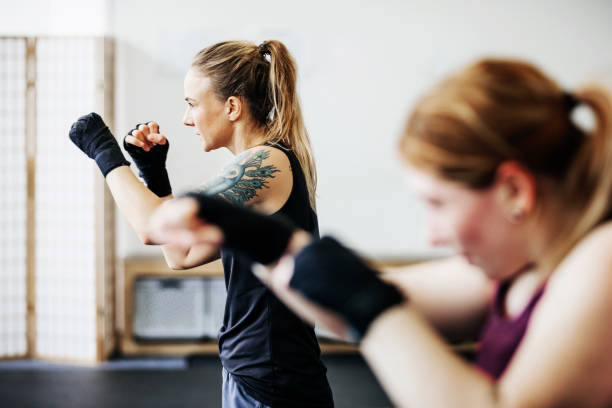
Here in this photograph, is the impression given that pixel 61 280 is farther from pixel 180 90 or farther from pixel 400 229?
pixel 400 229

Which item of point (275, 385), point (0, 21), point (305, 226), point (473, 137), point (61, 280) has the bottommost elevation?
point (61, 280)

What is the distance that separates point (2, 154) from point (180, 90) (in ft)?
4.04

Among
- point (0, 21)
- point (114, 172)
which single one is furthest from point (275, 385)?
point (0, 21)

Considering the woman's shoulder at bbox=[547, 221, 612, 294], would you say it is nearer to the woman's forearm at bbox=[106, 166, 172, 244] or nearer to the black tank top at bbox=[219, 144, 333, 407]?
the black tank top at bbox=[219, 144, 333, 407]

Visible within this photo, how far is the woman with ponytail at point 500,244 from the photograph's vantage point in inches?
20.2

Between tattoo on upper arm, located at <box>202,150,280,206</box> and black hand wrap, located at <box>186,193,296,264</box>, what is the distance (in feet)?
1.86

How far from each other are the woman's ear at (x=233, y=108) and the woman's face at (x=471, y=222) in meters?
0.82

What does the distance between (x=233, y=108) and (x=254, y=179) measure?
263 mm

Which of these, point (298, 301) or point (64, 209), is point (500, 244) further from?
point (64, 209)

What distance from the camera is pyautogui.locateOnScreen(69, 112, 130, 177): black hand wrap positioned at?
127cm

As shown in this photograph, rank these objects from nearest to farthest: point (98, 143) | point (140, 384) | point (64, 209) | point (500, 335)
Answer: point (500, 335), point (98, 143), point (140, 384), point (64, 209)

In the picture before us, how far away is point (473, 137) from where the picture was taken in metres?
0.56

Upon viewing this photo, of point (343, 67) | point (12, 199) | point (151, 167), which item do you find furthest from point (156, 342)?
point (151, 167)

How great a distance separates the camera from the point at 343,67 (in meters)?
3.93
